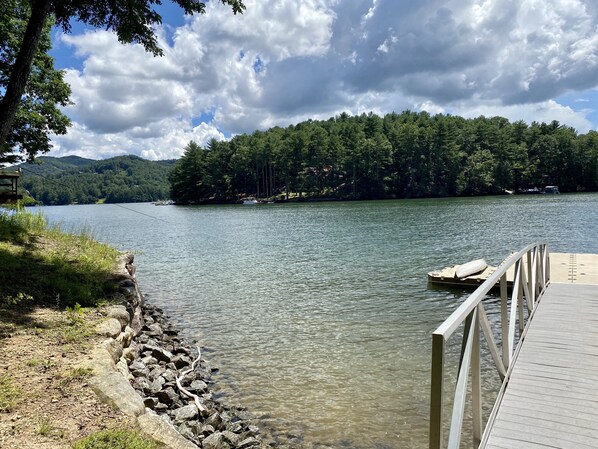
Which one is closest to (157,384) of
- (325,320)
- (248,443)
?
(248,443)

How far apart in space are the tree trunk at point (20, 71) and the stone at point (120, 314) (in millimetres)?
4003

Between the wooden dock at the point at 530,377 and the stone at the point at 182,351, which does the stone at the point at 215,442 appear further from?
the stone at the point at 182,351

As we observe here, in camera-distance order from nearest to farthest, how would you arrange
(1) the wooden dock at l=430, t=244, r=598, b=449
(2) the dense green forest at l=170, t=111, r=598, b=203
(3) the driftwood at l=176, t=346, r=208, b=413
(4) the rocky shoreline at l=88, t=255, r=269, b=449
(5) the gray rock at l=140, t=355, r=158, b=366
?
(1) the wooden dock at l=430, t=244, r=598, b=449 < (4) the rocky shoreline at l=88, t=255, r=269, b=449 < (3) the driftwood at l=176, t=346, r=208, b=413 < (5) the gray rock at l=140, t=355, r=158, b=366 < (2) the dense green forest at l=170, t=111, r=598, b=203

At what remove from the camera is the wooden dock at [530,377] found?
3.30 metres

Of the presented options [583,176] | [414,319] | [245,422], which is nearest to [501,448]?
[245,422]

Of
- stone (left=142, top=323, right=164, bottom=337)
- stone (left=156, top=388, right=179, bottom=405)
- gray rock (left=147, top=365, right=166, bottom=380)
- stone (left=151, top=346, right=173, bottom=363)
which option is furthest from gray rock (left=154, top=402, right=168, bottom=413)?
stone (left=142, top=323, right=164, bottom=337)

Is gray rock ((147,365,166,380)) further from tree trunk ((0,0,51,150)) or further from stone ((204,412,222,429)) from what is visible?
tree trunk ((0,0,51,150))

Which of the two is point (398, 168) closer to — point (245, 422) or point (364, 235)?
point (364, 235)

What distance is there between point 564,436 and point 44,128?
17934 millimetres

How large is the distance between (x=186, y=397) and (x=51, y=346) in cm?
240

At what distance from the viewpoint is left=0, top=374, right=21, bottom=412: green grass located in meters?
4.48

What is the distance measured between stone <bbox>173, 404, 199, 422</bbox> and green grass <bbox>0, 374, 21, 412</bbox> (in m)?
2.26

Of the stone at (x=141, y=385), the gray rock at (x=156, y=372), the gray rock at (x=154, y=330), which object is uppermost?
the stone at (x=141, y=385)

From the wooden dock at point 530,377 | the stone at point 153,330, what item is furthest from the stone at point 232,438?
the stone at point 153,330
